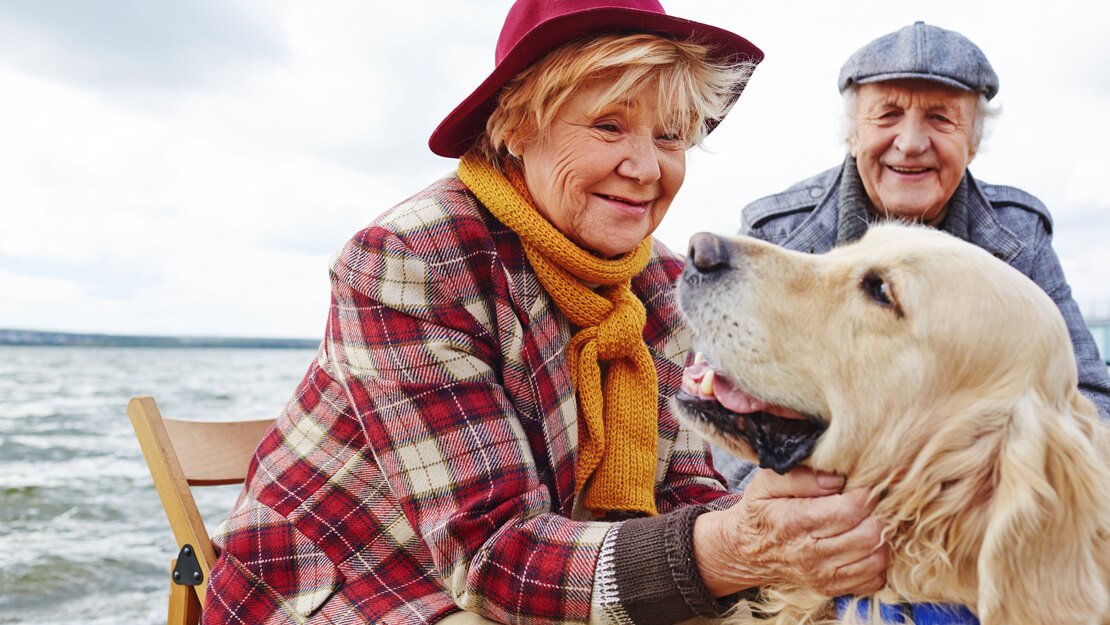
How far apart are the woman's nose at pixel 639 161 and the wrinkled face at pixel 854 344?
14.2 inches

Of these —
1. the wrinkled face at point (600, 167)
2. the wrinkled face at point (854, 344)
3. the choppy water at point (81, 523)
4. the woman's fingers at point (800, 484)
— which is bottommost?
the choppy water at point (81, 523)

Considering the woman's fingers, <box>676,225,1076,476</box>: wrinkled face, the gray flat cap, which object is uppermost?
the gray flat cap

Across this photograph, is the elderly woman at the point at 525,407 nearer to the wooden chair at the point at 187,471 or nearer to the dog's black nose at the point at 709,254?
the wooden chair at the point at 187,471

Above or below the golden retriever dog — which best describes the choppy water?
below

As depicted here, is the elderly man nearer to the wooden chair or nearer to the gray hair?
the gray hair

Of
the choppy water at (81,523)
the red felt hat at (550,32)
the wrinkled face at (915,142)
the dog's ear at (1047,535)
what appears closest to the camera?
the dog's ear at (1047,535)

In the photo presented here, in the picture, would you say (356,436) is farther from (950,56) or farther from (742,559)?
(950,56)

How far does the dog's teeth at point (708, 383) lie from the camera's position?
155 cm

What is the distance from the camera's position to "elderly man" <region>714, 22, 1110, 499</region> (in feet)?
9.65

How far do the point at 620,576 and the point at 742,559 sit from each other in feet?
0.77

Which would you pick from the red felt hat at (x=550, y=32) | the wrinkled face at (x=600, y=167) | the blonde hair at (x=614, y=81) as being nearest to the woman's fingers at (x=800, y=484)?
the wrinkled face at (x=600, y=167)

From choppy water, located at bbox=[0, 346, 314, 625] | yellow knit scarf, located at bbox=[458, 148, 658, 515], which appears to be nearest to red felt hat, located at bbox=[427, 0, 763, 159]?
yellow knit scarf, located at bbox=[458, 148, 658, 515]

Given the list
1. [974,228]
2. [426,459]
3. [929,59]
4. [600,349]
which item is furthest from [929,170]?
[426,459]

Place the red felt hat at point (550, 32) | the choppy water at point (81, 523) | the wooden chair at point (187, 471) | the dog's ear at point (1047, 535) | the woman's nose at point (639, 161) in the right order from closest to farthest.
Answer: the dog's ear at point (1047, 535), the red felt hat at point (550, 32), the woman's nose at point (639, 161), the wooden chair at point (187, 471), the choppy water at point (81, 523)
